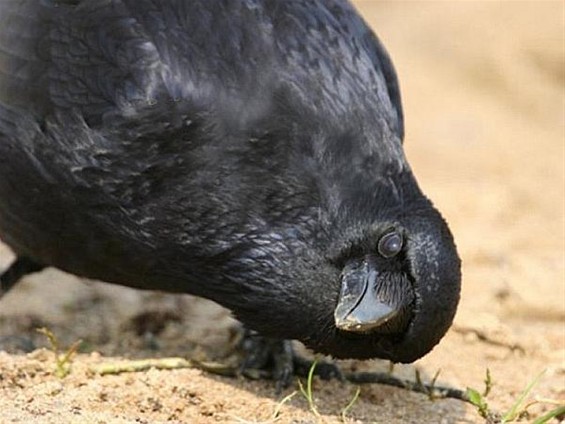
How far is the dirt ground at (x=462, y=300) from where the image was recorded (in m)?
5.09

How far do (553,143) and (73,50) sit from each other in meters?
4.49

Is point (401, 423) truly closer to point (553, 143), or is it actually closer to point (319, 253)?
point (319, 253)

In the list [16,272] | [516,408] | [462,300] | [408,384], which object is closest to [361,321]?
[516,408]

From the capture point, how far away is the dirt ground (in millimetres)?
5086

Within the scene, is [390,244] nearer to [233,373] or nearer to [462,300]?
[233,373]

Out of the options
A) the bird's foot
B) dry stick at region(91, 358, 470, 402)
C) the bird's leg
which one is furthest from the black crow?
the bird's leg

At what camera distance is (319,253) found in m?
4.69

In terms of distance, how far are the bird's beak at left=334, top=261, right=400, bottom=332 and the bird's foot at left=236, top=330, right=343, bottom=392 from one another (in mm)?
885

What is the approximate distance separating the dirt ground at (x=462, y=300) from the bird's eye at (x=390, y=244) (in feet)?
2.01

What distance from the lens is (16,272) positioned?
6.26 meters

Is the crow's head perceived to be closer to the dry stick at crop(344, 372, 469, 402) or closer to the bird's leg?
the dry stick at crop(344, 372, 469, 402)

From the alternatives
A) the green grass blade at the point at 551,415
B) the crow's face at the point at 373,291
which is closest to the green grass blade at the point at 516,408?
the green grass blade at the point at 551,415

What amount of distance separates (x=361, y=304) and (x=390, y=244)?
193 mm

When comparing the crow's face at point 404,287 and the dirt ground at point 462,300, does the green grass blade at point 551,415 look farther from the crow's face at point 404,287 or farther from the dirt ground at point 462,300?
the crow's face at point 404,287
